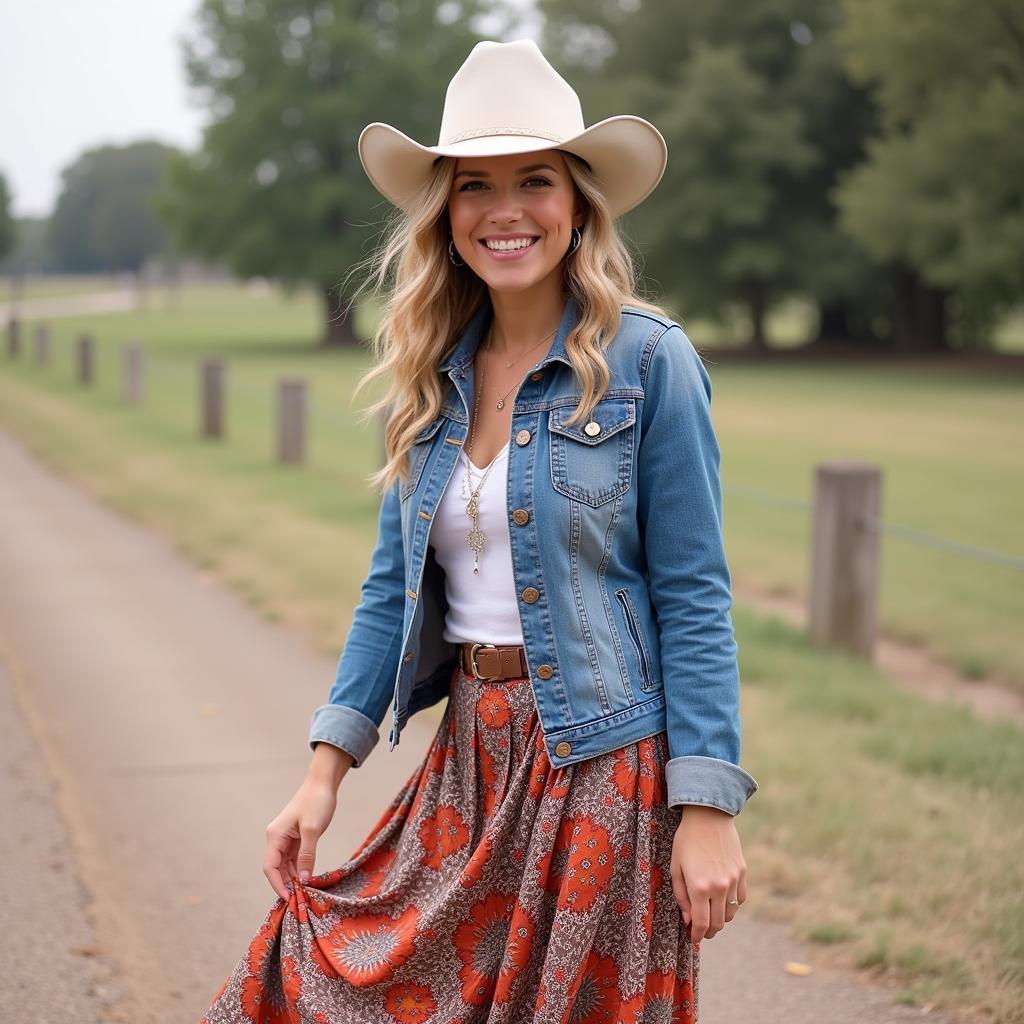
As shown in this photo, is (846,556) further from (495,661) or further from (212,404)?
(212,404)

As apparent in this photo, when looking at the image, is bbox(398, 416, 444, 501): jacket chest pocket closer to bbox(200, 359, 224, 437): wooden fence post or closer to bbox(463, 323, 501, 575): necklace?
bbox(463, 323, 501, 575): necklace

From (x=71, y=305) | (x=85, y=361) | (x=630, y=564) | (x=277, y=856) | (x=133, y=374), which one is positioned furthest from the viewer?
(x=71, y=305)

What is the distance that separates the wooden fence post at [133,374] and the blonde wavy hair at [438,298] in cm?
1839

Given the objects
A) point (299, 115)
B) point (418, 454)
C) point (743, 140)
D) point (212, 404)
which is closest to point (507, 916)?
point (418, 454)

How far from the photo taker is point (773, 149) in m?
36.0

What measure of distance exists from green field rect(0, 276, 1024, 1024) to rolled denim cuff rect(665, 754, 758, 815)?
3.34 ft

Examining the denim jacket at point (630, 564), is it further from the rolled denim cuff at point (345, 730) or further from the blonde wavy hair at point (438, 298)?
the rolled denim cuff at point (345, 730)

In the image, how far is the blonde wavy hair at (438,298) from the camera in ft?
7.34

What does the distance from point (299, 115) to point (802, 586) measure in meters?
38.2

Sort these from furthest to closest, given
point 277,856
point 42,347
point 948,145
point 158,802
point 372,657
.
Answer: point 948,145
point 42,347
point 158,802
point 372,657
point 277,856

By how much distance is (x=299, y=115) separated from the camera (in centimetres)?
4394

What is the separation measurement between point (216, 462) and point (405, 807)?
Answer: 12045 mm

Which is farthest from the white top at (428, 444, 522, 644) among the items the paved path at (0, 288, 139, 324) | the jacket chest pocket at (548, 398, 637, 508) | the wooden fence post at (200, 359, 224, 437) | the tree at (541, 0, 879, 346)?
the paved path at (0, 288, 139, 324)

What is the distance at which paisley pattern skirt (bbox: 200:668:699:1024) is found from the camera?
83.2 inches
